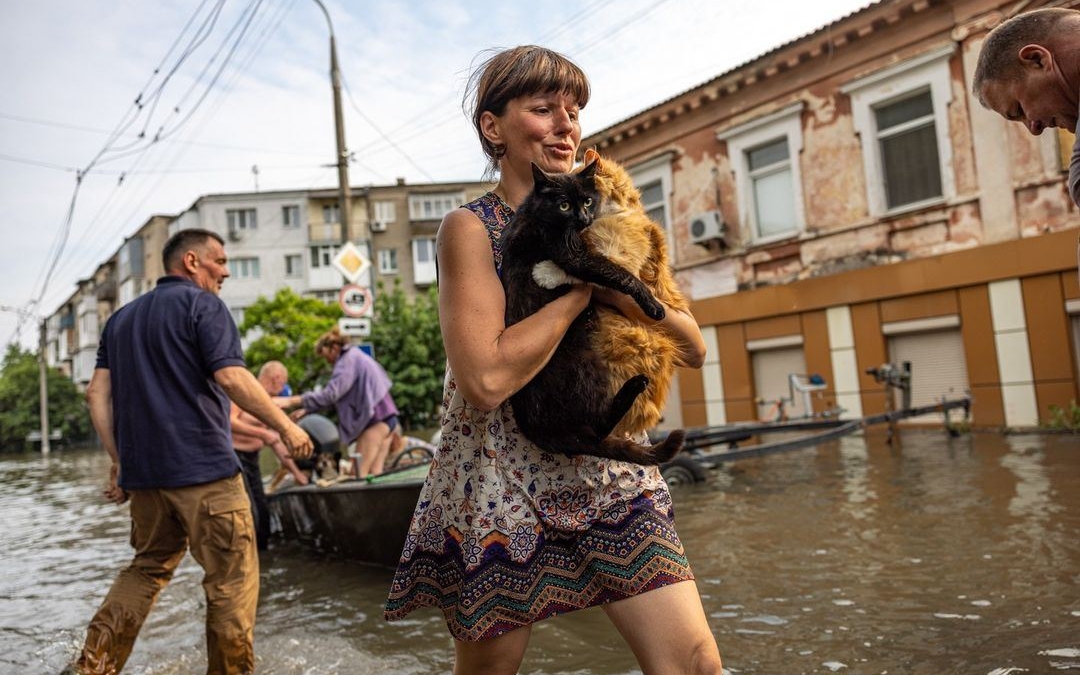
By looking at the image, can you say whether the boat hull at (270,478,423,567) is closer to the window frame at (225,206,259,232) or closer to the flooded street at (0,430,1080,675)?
the flooded street at (0,430,1080,675)

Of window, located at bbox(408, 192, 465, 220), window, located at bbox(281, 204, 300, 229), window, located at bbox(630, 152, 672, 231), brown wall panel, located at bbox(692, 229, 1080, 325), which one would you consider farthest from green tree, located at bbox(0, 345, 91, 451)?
brown wall panel, located at bbox(692, 229, 1080, 325)

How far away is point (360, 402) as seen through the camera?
26.7 ft

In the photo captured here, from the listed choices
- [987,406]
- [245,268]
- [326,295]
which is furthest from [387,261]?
[987,406]

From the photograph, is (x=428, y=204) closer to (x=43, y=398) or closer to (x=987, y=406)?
(x=43, y=398)

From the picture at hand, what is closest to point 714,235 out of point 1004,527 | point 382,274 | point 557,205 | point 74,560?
point 1004,527

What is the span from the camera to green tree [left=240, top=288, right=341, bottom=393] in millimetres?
34438

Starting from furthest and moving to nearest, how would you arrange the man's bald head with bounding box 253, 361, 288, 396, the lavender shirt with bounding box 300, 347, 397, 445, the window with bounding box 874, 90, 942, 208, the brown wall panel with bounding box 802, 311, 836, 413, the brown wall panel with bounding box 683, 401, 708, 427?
the brown wall panel with bounding box 683, 401, 708, 427 → the brown wall panel with bounding box 802, 311, 836, 413 → the window with bounding box 874, 90, 942, 208 → the man's bald head with bounding box 253, 361, 288, 396 → the lavender shirt with bounding box 300, 347, 397, 445

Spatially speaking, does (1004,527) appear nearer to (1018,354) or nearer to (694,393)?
(1018,354)

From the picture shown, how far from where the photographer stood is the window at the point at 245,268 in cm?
5334

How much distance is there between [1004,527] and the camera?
5781mm

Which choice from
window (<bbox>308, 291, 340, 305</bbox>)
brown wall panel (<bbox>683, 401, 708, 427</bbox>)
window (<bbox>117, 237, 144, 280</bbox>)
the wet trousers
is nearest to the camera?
the wet trousers

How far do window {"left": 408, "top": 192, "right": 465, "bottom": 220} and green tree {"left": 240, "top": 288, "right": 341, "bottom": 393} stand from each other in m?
15.2

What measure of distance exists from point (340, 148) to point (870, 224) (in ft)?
32.3

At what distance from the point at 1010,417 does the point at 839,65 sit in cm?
668
